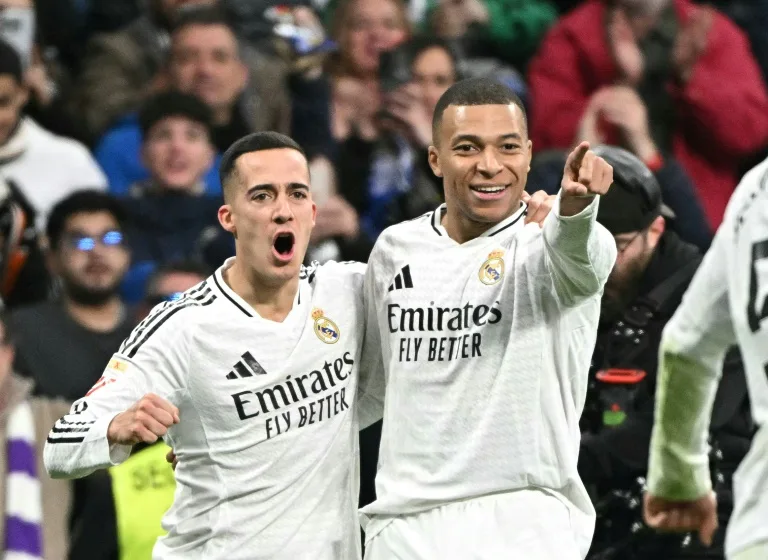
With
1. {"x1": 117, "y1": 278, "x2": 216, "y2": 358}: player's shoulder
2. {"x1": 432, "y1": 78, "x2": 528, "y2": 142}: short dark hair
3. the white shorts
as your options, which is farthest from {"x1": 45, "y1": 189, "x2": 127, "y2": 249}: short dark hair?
the white shorts

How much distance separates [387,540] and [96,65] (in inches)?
178

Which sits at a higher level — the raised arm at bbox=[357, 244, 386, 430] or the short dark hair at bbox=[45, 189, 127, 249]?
the short dark hair at bbox=[45, 189, 127, 249]

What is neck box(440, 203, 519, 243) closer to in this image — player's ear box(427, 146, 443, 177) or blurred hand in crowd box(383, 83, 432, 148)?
player's ear box(427, 146, 443, 177)

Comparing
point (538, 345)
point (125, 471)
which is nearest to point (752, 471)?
point (538, 345)

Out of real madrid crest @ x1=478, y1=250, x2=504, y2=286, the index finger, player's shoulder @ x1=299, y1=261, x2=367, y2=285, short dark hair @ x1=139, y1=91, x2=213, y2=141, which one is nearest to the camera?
the index finger

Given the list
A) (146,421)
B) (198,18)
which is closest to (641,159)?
(198,18)

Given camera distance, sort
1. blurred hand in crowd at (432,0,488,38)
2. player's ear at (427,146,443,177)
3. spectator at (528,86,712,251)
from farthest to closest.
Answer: blurred hand in crowd at (432,0,488,38) → spectator at (528,86,712,251) → player's ear at (427,146,443,177)

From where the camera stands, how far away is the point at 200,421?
15.7 feet

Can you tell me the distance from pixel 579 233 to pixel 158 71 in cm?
483

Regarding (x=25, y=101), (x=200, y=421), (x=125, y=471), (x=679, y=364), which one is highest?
(x=25, y=101)

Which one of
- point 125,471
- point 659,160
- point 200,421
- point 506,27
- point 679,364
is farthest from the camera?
point 506,27

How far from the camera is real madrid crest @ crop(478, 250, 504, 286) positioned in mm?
4574

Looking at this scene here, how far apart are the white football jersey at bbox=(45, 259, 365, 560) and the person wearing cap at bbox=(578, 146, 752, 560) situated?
3.81 feet

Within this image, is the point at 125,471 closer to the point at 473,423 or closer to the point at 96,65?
the point at 473,423
